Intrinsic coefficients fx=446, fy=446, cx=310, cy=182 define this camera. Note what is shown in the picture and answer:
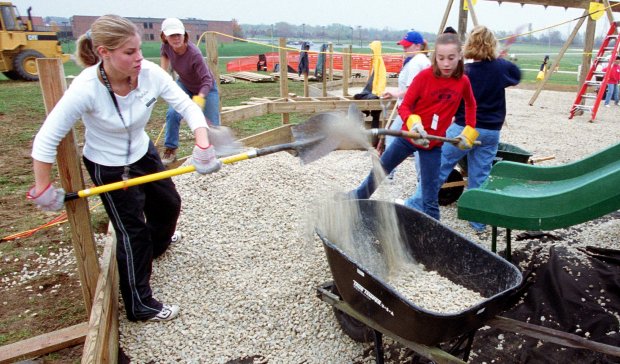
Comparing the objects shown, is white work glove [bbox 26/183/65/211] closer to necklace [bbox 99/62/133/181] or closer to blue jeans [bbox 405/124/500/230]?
necklace [bbox 99/62/133/181]

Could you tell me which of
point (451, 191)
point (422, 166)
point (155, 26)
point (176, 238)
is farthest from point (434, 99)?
point (155, 26)

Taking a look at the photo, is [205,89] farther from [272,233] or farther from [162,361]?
[162,361]

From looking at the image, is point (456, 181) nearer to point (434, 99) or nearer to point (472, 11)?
point (434, 99)

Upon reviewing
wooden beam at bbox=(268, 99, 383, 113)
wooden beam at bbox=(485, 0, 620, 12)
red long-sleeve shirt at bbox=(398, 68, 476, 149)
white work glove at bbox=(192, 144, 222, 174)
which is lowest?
wooden beam at bbox=(268, 99, 383, 113)

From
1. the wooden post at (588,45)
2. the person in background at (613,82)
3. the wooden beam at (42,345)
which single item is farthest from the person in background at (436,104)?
the person in background at (613,82)

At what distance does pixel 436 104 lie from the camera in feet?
10.9

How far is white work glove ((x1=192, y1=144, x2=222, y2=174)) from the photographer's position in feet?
7.45

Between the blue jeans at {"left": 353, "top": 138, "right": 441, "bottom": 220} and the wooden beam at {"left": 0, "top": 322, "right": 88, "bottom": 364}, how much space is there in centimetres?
227

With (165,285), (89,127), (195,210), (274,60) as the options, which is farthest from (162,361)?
(274,60)

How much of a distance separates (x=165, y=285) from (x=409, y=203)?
2216 mm

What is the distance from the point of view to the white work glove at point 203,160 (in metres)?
2.27

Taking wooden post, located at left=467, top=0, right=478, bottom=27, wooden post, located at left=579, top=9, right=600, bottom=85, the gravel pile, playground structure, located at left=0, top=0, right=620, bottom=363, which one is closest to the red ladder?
wooden post, located at left=579, top=9, right=600, bottom=85

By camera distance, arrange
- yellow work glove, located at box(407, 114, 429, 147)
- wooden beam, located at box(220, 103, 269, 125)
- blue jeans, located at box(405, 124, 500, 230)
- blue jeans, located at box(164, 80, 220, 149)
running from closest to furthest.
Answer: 1. yellow work glove, located at box(407, 114, 429, 147)
2. blue jeans, located at box(405, 124, 500, 230)
3. blue jeans, located at box(164, 80, 220, 149)
4. wooden beam, located at box(220, 103, 269, 125)

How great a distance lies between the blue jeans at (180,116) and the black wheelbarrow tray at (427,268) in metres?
2.73
